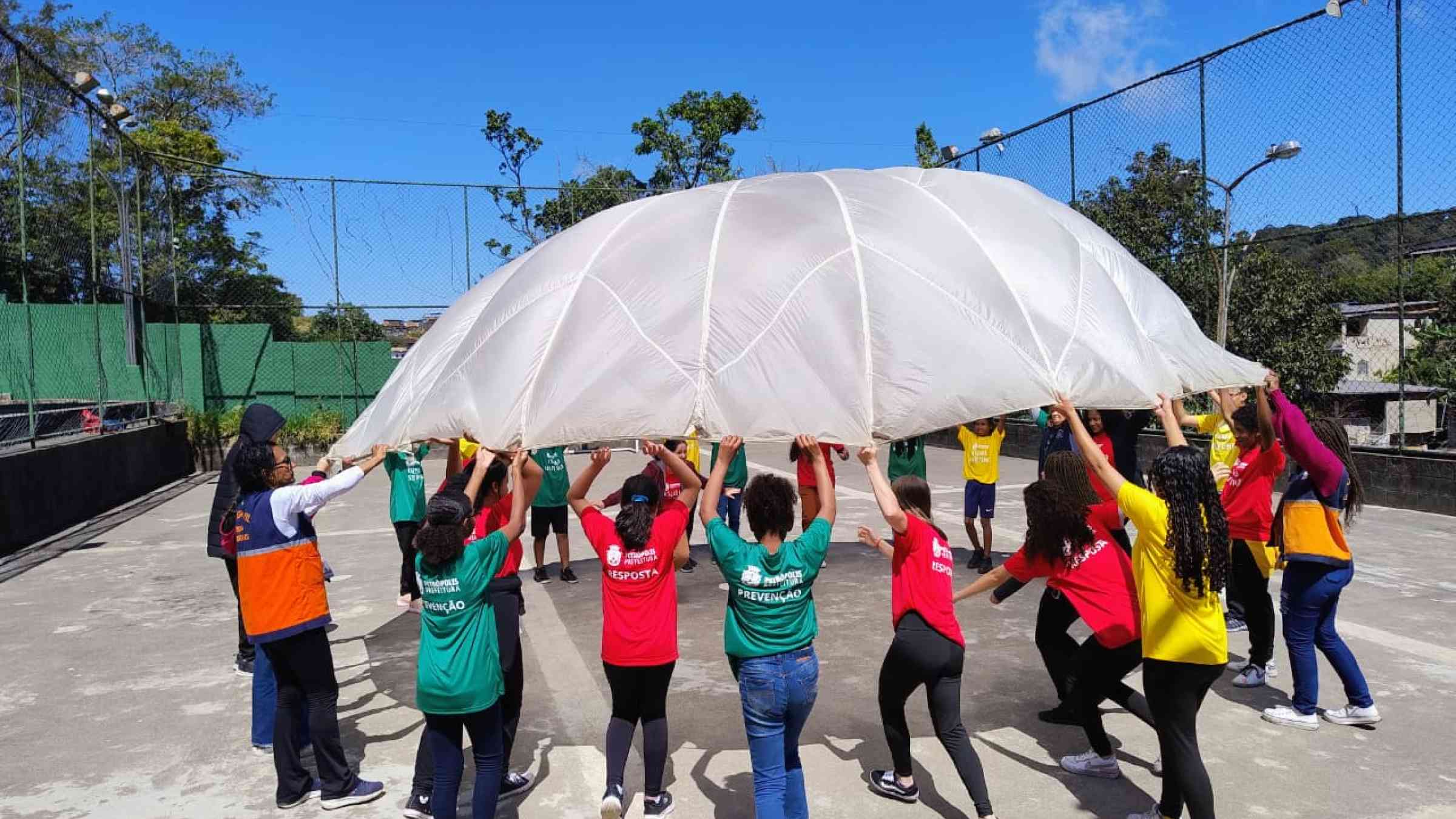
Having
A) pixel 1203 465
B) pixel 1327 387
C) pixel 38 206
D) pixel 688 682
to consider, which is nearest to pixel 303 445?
pixel 38 206

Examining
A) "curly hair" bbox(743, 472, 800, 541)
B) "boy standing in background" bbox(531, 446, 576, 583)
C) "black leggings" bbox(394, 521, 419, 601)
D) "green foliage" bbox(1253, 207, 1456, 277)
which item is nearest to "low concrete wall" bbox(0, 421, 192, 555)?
"black leggings" bbox(394, 521, 419, 601)

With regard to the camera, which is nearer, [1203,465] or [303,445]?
[1203,465]

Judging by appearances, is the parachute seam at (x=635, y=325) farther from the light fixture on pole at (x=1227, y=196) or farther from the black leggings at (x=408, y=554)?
the light fixture on pole at (x=1227, y=196)

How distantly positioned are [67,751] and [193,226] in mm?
25013

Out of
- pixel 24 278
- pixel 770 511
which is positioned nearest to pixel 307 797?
pixel 770 511

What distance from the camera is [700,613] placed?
8250 mm

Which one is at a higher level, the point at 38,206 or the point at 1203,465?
the point at 38,206

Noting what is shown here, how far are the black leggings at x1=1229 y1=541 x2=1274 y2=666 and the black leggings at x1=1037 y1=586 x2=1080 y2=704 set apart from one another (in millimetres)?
1522

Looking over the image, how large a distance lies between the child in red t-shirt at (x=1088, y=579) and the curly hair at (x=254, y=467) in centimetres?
345

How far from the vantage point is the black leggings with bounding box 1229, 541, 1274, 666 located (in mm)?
5871

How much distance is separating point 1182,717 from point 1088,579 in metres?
0.79

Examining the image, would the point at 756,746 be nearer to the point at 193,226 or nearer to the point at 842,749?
the point at 842,749

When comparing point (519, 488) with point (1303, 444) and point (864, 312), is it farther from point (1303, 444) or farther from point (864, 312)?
point (1303, 444)

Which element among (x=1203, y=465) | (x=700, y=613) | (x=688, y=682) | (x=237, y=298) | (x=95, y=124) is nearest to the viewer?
(x=1203, y=465)
